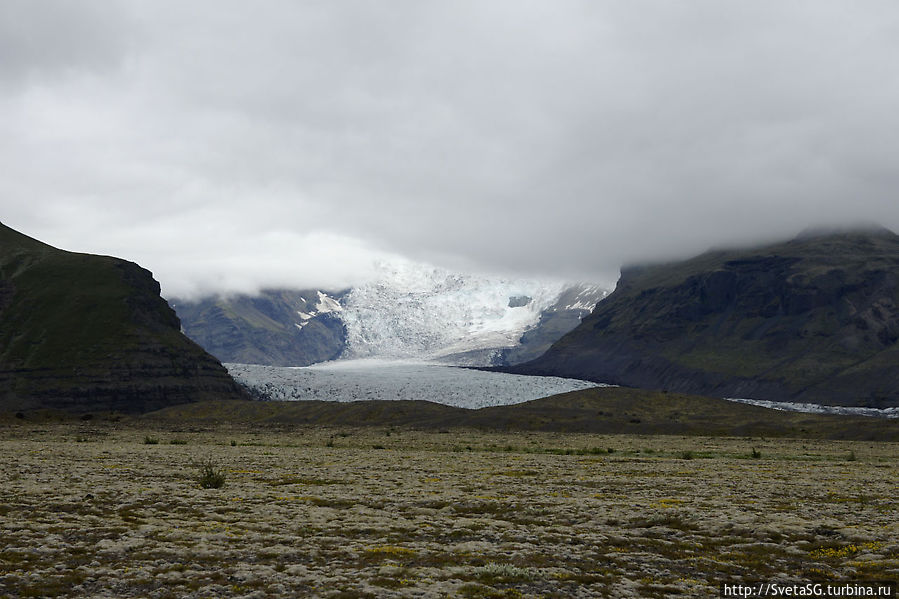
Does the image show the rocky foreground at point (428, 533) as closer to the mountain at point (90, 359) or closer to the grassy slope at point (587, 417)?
Result: the grassy slope at point (587, 417)

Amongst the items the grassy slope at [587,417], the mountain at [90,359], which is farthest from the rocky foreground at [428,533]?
the mountain at [90,359]

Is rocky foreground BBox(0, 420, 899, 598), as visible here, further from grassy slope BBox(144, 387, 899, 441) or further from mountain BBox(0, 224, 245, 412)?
mountain BBox(0, 224, 245, 412)

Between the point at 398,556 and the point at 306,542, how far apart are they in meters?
2.94

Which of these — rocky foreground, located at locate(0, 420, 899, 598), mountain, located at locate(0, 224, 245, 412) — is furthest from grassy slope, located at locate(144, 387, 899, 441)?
rocky foreground, located at locate(0, 420, 899, 598)

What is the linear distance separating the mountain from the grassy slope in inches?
1163

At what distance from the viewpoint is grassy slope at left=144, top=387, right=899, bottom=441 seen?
109 meters

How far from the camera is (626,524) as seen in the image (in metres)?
20.4

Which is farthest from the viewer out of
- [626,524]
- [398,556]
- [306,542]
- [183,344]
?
[183,344]

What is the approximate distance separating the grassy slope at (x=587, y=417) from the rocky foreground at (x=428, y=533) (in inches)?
3180

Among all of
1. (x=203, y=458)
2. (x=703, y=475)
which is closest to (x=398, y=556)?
(x=703, y=475)

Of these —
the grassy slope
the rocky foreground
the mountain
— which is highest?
the mountain

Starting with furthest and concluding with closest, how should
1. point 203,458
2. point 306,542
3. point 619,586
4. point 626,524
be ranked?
point 203,458, point 626,524, point 306,542, point 619,586

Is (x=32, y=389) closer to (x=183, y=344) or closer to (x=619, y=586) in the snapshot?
(x=183, y=344)

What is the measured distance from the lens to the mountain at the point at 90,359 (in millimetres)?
166125
